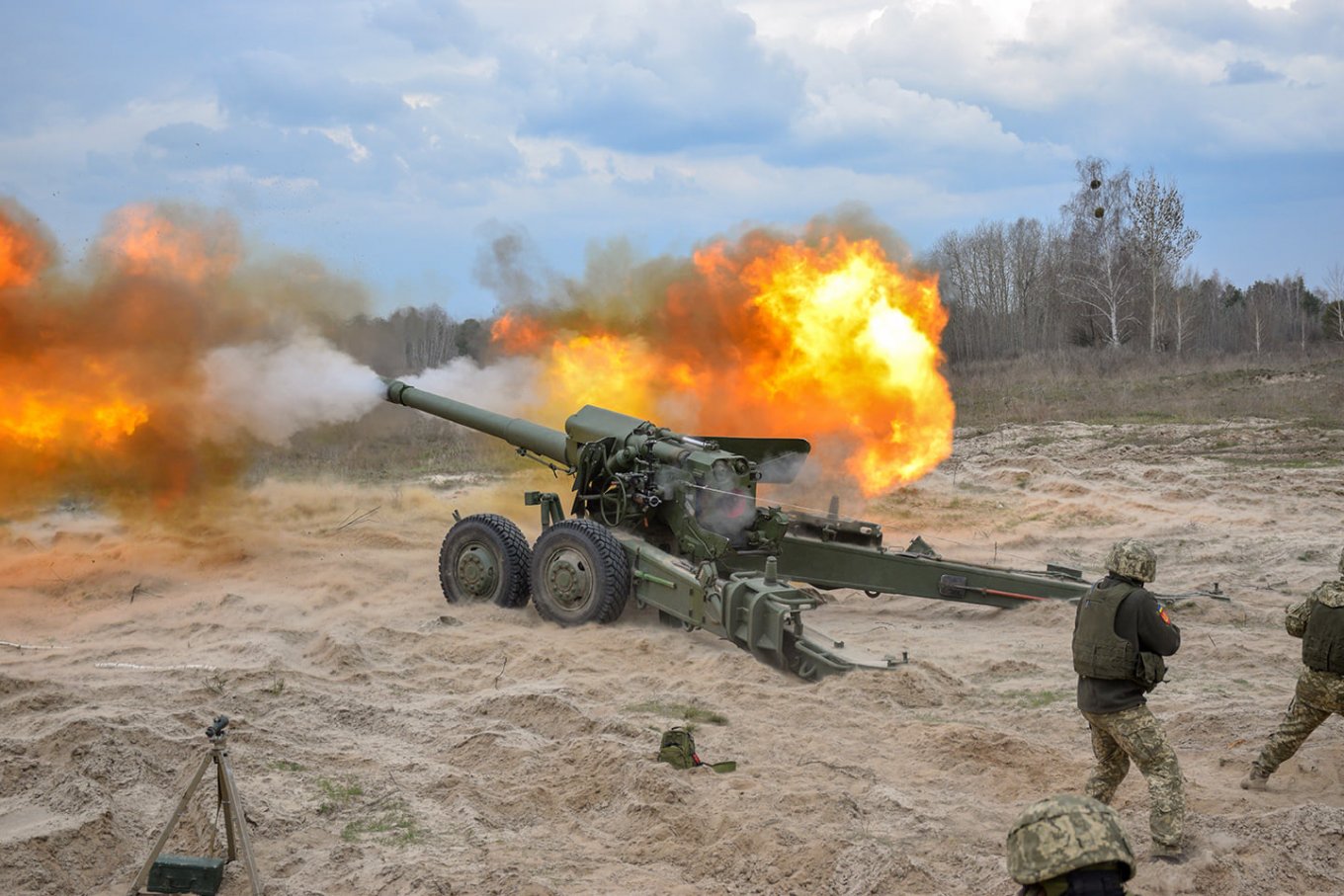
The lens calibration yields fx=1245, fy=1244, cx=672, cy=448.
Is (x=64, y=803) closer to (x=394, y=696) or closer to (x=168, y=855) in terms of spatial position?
(x=168, y=855)

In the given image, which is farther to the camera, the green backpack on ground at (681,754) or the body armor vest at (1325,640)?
the green backpack on ground at (681,754)

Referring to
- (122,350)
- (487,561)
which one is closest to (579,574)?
(487,561)

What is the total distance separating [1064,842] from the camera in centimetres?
301

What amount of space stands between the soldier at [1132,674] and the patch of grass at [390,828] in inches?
120

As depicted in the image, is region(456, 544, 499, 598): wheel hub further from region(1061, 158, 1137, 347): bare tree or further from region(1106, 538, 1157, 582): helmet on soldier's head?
region(1061, 158, 1137, 347): bare tree

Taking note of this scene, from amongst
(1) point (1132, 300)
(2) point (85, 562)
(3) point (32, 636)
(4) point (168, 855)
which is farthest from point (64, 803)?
(1) point (1132, 300)

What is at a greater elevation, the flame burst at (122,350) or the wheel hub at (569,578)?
the flame burst at (122,350)

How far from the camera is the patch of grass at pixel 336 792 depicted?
6.00 metres

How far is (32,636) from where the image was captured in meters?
10.2

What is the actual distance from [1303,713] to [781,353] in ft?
26.2

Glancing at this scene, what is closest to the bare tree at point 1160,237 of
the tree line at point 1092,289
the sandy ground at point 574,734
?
the tree line at point 1092,289

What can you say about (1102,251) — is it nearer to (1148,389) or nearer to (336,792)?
(1148,389)

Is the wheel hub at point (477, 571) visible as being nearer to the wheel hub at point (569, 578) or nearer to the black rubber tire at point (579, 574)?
the black rubber tire at point (579, 574)

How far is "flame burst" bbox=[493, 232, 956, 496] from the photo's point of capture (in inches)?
490
